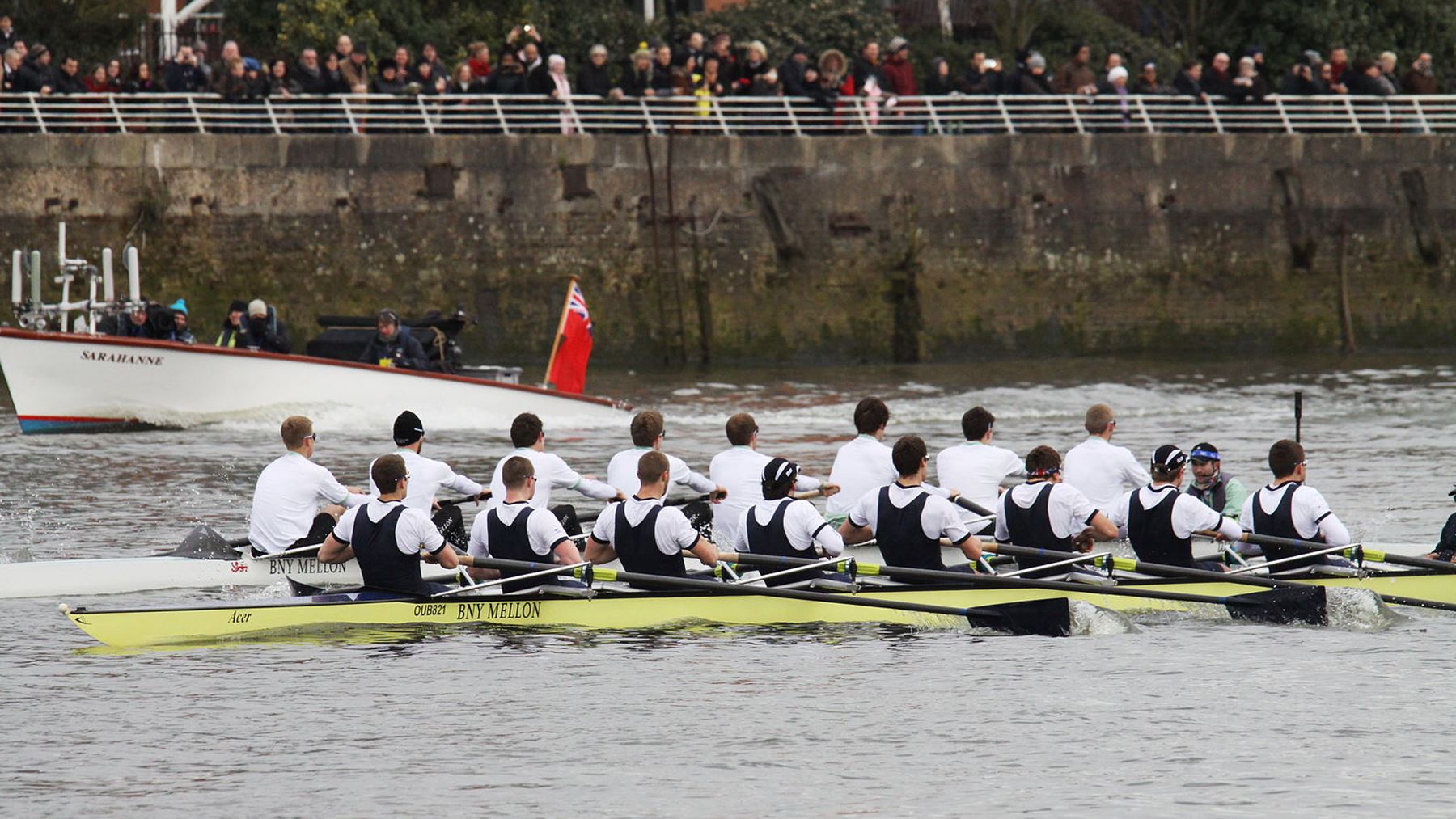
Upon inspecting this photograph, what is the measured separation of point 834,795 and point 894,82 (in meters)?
21.2

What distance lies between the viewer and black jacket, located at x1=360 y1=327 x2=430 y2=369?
902 inches

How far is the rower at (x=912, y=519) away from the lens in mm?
12406

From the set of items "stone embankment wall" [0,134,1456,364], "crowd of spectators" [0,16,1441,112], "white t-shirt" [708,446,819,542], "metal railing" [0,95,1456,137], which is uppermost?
"crowd of spectators" [0,16,1441,112]

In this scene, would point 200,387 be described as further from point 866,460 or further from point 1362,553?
point 1362,553

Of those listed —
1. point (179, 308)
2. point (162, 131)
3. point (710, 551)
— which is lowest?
point (710, 551)

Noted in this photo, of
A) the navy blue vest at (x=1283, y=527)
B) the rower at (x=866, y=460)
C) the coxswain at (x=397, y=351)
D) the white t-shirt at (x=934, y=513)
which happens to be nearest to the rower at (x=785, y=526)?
the white t-shirt at (x=934, y=513)

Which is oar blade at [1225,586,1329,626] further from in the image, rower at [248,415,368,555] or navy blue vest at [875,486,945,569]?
rower at [248,415,368,555]

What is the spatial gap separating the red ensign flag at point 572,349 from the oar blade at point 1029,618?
11.5 metres

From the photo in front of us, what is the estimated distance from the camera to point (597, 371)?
29312 mm

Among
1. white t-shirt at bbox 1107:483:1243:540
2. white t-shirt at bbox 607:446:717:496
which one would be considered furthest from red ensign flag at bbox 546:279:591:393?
white t-shirt at bbox 1107:483:1243:540

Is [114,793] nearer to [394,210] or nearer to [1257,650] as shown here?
[1257,650]

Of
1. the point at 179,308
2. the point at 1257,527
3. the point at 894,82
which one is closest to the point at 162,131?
the point at 179,308

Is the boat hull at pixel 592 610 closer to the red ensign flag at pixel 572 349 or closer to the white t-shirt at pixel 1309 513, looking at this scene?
the white t-shirt at pixel 1309 513

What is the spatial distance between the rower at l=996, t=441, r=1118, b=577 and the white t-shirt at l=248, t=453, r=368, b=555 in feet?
13.5
